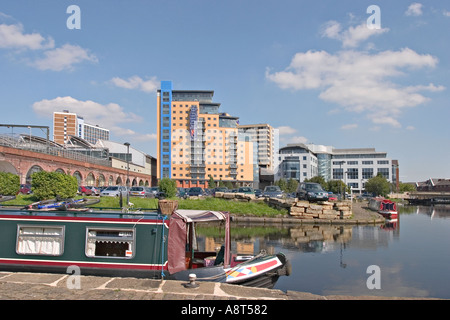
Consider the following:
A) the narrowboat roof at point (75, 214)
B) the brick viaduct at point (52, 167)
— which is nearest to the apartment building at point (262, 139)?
the brick viaduct at point (52, 167)

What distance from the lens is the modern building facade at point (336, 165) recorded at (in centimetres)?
11806

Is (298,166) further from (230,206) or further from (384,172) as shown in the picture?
(230,206)

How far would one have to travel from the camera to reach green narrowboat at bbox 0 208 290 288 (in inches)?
384

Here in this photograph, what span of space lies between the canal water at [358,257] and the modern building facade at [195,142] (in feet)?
271

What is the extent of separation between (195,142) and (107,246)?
336ft

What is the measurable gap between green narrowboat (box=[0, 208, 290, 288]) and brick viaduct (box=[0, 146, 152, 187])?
1244 inches

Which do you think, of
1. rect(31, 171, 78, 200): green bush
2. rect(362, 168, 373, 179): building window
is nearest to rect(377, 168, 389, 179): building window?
rect(362, 168, 373, 179): building window

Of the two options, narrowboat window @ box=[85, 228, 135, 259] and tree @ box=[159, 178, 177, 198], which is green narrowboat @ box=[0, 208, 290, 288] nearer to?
narrowboat window @ box=[85, 228, 135, 259]

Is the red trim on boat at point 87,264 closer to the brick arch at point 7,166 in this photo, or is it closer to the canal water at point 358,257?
the canal water at point 358,257

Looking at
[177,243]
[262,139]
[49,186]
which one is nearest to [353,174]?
[262,139]
